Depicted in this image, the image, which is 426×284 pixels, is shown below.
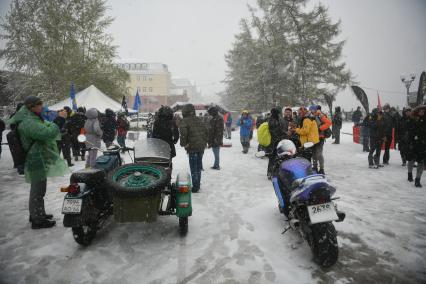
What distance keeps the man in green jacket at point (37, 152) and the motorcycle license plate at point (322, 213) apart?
3.94m

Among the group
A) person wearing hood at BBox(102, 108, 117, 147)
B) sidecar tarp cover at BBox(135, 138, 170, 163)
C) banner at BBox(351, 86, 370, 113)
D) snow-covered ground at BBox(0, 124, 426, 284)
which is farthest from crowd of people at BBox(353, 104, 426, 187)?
person wearing hood at BBox(102, 108, 117, 147)

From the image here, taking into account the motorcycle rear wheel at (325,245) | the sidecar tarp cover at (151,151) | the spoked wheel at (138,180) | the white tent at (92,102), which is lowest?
Result: the motorcycle rear wheel at (325,245)

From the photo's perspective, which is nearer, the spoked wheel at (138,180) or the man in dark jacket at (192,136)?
the spoked wheel at (138,180)

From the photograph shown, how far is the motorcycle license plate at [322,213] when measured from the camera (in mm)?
3088

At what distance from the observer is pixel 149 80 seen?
3118 inches

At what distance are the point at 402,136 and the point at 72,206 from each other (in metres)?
10.2

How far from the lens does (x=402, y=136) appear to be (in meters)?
9.27

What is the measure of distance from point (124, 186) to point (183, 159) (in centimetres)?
790

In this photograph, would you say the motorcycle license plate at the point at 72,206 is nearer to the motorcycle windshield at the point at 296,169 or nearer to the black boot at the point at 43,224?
the black boot at the point at 43,224

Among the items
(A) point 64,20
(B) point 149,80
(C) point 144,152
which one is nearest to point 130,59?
(B) point 149,80

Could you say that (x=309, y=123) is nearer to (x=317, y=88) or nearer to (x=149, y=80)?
(x=317, y=88)

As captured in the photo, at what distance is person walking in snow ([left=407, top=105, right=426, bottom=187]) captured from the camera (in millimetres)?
6742

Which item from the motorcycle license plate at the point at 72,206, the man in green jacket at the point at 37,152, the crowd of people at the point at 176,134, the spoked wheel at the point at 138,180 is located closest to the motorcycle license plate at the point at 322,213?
the spoked wheel at the point at 138,180

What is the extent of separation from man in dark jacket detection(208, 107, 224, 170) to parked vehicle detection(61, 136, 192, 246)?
5.22m
